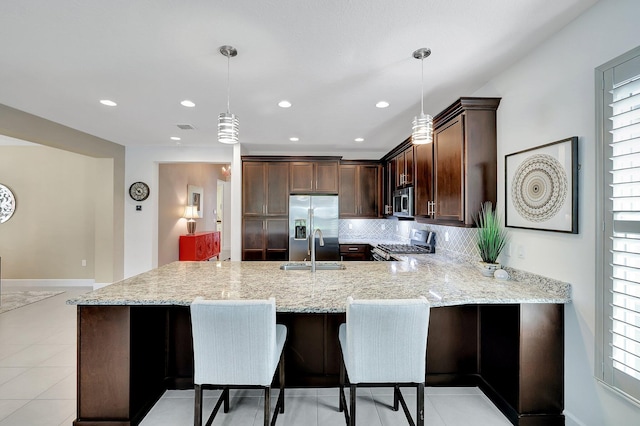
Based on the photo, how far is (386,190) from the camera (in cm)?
514

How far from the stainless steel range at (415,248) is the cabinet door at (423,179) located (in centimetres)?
64

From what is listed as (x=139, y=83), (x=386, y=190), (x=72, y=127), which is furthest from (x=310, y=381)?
(x=72, y=127)

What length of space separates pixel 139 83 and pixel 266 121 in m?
1.45

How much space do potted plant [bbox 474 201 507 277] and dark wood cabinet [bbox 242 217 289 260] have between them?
3.29 meters

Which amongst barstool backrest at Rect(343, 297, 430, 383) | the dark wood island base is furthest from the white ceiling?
the dark wood island base

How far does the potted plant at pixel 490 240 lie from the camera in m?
2.29

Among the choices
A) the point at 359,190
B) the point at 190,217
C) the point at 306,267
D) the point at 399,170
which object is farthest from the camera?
the point at 190,217

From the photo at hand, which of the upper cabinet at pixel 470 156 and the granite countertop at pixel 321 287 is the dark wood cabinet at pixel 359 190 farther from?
the granite countertop at pixel 321 287

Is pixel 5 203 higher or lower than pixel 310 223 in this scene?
higher

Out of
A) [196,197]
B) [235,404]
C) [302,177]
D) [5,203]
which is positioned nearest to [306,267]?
[235,404]

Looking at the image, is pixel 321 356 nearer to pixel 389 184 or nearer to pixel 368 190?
pixel 389 184

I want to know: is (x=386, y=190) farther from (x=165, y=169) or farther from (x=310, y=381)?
(x=165, y=169)

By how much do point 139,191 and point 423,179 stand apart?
4.83 metres

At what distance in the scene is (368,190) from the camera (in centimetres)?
536
